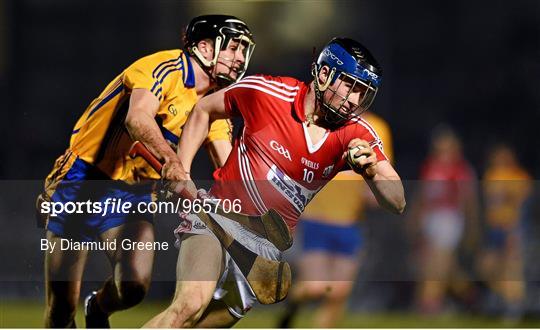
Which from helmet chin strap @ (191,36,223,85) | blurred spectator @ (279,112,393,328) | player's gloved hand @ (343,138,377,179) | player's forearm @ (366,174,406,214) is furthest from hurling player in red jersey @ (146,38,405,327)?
blurred spectator @ (279,112,393,328)

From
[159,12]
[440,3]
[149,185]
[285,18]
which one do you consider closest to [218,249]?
[149,185]

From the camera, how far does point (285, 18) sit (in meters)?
9.55

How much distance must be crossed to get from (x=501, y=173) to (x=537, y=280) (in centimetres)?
117

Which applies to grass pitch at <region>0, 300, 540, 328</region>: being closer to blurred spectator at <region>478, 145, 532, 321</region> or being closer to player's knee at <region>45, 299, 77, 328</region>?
blurred spectator at <region>478, 145, 532, 321</region>

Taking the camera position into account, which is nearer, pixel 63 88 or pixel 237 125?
pixel 237 125

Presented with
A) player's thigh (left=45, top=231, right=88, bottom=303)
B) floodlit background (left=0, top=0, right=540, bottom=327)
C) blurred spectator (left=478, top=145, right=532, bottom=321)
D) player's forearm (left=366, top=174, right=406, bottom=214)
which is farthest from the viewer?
blurred spectator (left=478, top=145, right=532, bottom=321)

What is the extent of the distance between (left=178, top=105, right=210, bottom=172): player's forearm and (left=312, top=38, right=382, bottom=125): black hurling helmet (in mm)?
635

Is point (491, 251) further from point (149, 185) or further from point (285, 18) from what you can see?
point (149, 185)

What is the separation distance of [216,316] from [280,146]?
99 centimetres

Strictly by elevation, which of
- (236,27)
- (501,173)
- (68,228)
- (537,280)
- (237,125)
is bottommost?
(537,280)

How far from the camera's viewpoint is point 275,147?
244 inches

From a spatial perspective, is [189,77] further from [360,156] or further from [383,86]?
[383,86]

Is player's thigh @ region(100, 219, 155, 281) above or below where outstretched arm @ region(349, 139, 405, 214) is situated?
below

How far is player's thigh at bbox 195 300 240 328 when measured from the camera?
20.3 feet
